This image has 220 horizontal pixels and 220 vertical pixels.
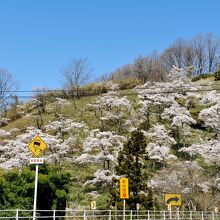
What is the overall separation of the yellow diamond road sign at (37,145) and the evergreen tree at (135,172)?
1475 cm

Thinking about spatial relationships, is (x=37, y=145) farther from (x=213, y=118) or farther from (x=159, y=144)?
(x=213, y=118)

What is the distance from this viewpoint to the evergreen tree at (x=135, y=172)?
2812 centimetres

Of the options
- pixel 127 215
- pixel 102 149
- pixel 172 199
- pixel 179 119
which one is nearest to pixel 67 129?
pixel 102 149

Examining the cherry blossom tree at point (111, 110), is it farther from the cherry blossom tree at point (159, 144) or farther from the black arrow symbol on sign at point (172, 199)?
the black arrow symbol on sign at point (172, 199)

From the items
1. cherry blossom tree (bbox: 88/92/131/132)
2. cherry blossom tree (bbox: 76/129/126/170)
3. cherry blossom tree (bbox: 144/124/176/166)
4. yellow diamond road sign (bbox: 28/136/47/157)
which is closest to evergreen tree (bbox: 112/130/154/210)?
cherry blossom tree (bbox: 76/129/126/170)

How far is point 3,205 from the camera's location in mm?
21141

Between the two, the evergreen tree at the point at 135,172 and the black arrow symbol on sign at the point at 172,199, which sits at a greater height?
the evergreen tree at the point at 135,172

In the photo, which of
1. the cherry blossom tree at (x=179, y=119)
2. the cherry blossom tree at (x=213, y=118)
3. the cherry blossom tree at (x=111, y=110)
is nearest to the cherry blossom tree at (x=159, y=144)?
the cherry blossom tree at (x=179, y=119)

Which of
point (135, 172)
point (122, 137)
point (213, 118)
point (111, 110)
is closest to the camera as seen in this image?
point (135, 172)

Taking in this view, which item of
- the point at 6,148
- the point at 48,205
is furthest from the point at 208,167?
the point at 48,205

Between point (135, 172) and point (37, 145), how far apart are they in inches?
610

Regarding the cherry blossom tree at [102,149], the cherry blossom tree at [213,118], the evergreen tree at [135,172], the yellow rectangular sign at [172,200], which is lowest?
the yellow rectangular sign at [172,200]

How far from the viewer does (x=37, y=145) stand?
47.0 ft

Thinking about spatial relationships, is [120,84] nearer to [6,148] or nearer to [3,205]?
[6,148]
